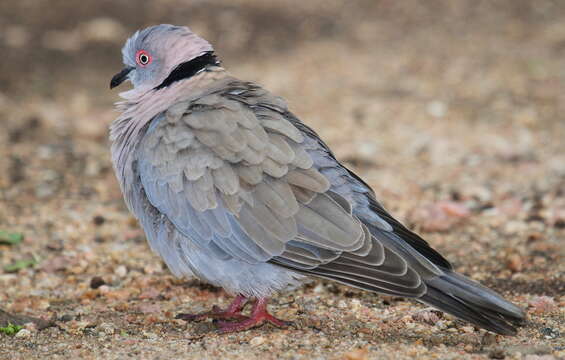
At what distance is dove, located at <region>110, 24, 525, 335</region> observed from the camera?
413 cm

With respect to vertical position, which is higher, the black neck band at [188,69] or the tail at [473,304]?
the black neck band at [188,69]

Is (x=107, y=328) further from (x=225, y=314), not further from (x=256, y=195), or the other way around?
(x=256, y=195)

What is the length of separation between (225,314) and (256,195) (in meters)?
0.82

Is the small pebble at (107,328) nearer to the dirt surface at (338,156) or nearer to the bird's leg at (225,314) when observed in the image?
the dirt surface at (338,156)

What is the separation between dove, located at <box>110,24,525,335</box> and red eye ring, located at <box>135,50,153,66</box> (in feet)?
1.80

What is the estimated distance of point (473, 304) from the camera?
4004 millimetres

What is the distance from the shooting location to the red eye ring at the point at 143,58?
17.6 ft

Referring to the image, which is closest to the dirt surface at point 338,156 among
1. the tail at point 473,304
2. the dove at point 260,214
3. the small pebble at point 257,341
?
the small pebble at point 257,341

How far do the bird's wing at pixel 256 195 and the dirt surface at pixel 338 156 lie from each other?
449 mm

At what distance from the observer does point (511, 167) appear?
7.57 m

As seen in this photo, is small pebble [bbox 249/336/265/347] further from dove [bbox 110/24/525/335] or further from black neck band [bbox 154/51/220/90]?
black neck band [bbox 154/51/220/90]

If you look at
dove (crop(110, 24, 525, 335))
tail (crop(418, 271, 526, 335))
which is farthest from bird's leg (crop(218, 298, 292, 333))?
tail (crop(418, 271, 526, 335))

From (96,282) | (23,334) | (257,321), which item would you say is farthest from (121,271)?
(257,321)

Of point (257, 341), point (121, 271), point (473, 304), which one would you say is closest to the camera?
point (473, 304)
